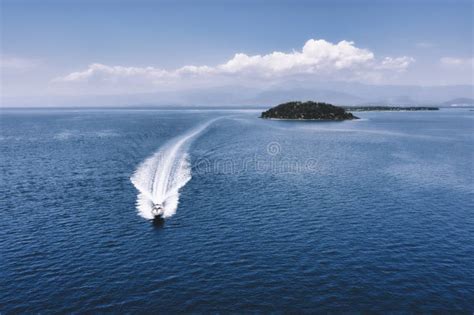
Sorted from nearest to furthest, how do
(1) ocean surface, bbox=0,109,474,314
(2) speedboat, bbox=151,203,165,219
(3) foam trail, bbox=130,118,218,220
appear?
(1) ocean surface, bbox=0,109,474,314
(2) speedboat, bbox=151,203,165,219
(3) foam trail, bbox=130,118,218,220

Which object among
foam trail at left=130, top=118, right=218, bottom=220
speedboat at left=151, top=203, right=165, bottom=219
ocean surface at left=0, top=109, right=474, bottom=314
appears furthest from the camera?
foam trail at left=130, top=118, right=218, bottom=220

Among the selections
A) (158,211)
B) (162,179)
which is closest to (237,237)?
(158,211)

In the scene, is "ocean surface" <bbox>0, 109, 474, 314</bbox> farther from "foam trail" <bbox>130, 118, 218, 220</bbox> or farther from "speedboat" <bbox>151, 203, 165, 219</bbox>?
"speedboat" <bbox>151, 203, 165, 219</bbox>

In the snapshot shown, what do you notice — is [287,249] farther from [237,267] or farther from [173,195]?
[173,195]

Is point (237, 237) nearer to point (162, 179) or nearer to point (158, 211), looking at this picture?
point (158, 211)

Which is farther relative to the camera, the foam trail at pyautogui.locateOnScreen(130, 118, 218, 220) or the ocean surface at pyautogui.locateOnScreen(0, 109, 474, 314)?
the foam trail at pyautogui.locateOnScreen(130, 118, 218, 220)

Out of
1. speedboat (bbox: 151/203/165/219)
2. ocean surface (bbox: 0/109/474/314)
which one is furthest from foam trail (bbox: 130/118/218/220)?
speedboat (bbox: 151/203/165/219)

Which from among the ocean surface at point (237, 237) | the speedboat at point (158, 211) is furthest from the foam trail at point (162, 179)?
the speedboat at point (158, 211)
